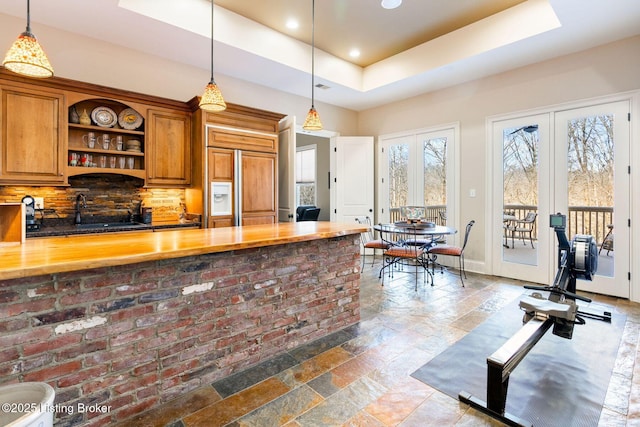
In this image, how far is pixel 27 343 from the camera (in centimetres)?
147

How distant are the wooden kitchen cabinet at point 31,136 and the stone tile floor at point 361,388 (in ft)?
8.86

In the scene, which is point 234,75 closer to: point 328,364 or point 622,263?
point 328,364

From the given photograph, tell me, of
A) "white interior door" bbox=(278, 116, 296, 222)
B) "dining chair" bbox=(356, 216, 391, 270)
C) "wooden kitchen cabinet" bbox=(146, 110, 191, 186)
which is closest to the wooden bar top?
"wooden kitchen cabinet" bbox=(146, 110, 191, 186)

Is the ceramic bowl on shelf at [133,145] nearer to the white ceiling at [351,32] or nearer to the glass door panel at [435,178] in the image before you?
the white ceiling at [351,32]

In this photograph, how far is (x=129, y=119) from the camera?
3.77 m

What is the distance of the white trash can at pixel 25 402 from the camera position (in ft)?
3.91

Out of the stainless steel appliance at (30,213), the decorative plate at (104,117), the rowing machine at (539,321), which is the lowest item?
the rowing machine at (539,321)

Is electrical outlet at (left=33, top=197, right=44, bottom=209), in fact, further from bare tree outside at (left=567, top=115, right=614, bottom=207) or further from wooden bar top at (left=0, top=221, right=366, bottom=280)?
bare tree outside at (left=567, top=115, right=614, bottom=207)

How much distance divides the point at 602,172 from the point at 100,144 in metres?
6.01

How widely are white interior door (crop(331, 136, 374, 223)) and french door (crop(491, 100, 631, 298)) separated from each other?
2.18 meters

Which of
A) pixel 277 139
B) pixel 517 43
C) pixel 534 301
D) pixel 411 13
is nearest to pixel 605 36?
pixel 517 43

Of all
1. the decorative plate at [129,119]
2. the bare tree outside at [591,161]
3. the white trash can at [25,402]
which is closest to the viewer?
the white trash can at [25,402]

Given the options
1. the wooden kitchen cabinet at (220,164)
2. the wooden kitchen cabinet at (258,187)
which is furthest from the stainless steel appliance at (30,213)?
the wooden kitchen cabinet at (258,187)

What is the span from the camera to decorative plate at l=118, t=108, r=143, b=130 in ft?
12.3
